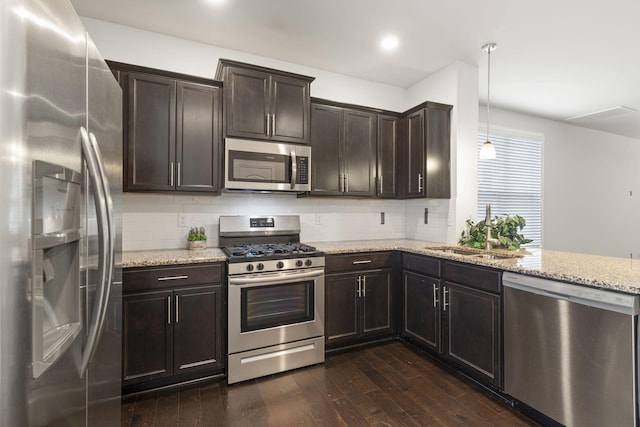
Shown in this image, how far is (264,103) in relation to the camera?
2828mm

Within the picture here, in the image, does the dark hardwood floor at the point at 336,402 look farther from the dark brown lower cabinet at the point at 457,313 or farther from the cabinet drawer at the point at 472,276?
the cabinet drawer at the point at 472,276

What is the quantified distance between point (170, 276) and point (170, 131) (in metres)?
1.18

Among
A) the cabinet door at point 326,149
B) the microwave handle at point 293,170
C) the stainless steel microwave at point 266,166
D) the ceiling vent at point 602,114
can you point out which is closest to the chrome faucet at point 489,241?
the cabinet door at point 326,149

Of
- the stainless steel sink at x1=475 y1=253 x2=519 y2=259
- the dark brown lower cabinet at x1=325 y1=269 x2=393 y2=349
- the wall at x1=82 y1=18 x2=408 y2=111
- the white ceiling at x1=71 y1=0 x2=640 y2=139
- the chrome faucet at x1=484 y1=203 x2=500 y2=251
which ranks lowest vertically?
the dark brown lower cabinet at x1=325 y1=269 x2=393 y2=349

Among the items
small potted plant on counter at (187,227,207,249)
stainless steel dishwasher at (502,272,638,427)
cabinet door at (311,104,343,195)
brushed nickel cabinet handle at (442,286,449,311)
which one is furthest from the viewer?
cabinet door at (311,104,343,195)

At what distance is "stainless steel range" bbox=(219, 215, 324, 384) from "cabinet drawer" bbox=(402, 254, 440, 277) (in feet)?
2.89

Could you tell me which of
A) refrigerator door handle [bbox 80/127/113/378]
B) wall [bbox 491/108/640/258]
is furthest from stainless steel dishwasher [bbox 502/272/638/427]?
wall [bbox 491/108/640/258]

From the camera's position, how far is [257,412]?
2.08 m

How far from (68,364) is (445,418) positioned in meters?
2.06

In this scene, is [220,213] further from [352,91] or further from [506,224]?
[506,224]

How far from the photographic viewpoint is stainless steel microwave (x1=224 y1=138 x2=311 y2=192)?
8.96ft

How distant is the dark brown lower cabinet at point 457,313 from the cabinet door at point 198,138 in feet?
6.57

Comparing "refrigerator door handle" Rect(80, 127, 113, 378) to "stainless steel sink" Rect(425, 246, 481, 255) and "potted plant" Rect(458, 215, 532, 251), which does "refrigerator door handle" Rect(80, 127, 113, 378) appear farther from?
"potted plant" Rect(458, 215, 532, 251)

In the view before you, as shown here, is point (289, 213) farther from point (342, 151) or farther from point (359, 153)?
point (359, 153)
